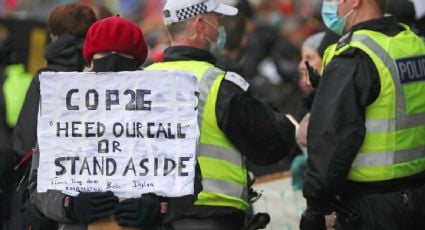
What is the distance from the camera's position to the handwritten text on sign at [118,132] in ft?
20.2

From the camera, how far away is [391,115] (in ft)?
23.6

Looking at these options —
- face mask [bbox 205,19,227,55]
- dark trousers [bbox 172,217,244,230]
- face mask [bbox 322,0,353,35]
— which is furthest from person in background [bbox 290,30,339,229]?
dark trousers [bbox 172,217,244,230]

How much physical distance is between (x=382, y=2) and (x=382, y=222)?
1.30 metres

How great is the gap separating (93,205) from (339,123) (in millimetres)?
1686

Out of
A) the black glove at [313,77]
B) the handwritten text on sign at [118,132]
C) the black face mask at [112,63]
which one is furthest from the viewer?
the black glove at [313,77]

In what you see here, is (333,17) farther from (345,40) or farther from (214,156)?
(214,156)

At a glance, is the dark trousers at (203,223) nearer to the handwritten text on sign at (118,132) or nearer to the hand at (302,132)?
the handwritten text on sign at (118,132)

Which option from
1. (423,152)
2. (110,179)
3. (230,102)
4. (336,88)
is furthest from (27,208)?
(423,152)

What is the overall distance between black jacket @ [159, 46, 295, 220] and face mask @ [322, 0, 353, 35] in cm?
73

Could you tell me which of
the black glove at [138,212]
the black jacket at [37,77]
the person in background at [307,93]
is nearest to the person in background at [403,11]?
the person in background at [307,93]

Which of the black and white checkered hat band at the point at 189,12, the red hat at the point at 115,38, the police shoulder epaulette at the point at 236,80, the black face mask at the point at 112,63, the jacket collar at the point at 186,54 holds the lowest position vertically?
the police shoulder epaulette at the point at 236,80

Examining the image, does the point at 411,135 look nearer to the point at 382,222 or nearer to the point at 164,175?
the point at 382,222

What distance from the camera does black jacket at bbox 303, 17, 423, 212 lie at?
7117 mm

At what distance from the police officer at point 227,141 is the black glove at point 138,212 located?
1.04 metres
